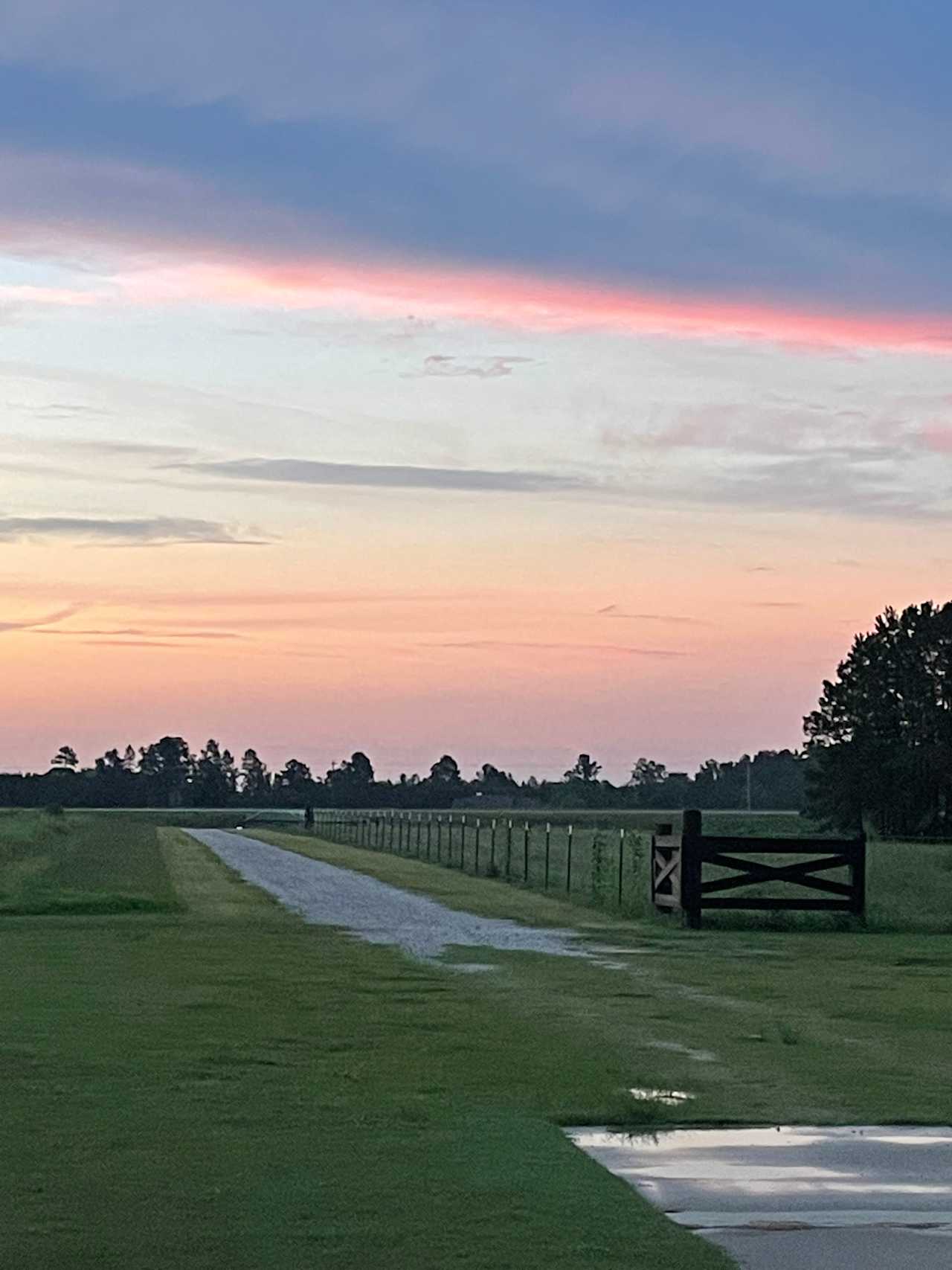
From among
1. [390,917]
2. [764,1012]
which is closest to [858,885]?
[390,917]

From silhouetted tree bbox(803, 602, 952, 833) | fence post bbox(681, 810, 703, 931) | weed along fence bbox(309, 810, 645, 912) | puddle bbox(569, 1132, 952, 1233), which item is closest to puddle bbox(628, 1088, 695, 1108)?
puddle bbox(569, 1132, 952, 1233)

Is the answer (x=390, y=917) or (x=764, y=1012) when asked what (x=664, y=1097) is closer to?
(x=764, y=1012)

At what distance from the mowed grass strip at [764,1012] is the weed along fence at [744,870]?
16.2 inches

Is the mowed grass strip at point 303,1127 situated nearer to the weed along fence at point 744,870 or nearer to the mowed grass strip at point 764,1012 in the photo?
the mowed grass strip at point 764,1012

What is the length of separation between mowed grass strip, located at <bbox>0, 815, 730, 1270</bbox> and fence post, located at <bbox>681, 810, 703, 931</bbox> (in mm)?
9064

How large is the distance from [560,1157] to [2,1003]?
298 inches

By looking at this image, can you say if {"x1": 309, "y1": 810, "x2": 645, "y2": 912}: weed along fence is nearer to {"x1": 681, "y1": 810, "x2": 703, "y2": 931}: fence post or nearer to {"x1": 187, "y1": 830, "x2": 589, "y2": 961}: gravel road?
{"x1": 681, "y1": 810, "x2": 703, "y2": 931}: fence post

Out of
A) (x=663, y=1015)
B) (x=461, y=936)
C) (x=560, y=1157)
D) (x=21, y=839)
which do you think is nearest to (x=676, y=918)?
(x=461, y=936)

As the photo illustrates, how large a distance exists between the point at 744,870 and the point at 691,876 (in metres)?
0.89

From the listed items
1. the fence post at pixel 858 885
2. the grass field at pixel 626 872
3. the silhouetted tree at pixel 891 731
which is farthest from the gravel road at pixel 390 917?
the silhouetted tree at pixel 891 731

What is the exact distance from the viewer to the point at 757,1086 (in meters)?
11.7

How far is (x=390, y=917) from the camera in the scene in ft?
93.0

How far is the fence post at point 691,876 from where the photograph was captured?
26953 mm

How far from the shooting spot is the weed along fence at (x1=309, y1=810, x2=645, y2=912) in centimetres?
3347
